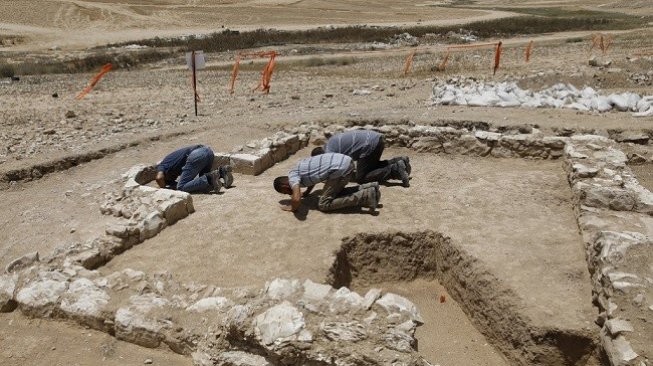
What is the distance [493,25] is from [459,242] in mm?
41236

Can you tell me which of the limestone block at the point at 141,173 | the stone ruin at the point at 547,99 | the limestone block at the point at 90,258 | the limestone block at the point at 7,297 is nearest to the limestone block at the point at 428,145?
the stone ruin at the point at 547,99

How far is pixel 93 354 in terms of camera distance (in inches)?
192

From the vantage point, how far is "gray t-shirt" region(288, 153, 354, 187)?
698 cm

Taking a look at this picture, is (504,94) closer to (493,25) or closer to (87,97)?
(87,97)

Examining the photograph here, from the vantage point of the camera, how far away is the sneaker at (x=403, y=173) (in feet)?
26.9

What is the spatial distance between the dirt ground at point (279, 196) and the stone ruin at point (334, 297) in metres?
0.18

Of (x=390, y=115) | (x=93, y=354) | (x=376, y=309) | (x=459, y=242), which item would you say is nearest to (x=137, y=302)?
(x=93, y=354)

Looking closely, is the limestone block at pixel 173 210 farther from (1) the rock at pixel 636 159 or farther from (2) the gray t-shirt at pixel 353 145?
(1) the rock at pixel 636 159

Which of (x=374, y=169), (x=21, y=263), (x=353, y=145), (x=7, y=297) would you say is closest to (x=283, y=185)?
(x=353, y=145)

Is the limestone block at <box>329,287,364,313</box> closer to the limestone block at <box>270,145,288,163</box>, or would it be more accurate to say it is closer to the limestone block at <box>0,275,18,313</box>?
the limestone block at <box>0,275,18,313</box>

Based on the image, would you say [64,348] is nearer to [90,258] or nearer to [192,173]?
[90,258]

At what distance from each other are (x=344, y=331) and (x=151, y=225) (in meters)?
3.57

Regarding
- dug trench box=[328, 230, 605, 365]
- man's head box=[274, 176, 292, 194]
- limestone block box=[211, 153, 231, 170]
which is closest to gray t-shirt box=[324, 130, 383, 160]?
man's head box=[274, 176, 292, 194]

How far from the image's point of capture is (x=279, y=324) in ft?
14.1
